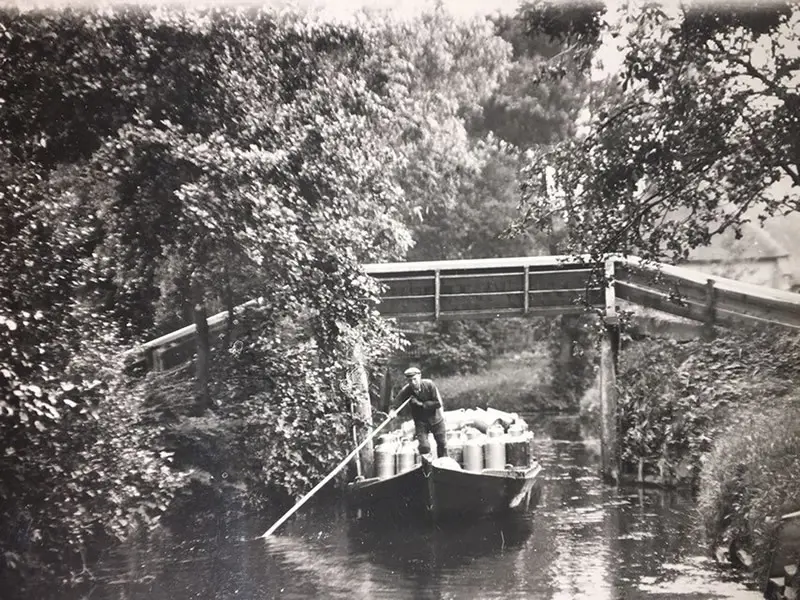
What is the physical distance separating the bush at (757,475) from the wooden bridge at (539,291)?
402 mm

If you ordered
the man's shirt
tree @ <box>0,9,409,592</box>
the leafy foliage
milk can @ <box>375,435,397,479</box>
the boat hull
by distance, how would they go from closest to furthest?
tree @ <box>0,9,409,592</box> < the leafy foliage < the man's shirt < the boat hull < milk can @ <box>375,435,397,479</box>

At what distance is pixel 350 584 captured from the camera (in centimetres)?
247

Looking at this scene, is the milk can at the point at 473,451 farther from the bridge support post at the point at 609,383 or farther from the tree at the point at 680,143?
the tree at the point at 680,143

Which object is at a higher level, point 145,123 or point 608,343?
point 145,123

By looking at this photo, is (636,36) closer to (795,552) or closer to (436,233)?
(436,233)

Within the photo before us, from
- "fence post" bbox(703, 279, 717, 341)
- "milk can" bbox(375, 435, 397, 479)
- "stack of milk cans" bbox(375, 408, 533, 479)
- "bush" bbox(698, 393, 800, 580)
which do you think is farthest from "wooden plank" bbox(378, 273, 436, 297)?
"bush" bbox(698, 393, 800, 580)

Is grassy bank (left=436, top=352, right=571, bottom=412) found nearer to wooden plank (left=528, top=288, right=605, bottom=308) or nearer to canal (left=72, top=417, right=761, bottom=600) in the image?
canal (left=72, top=417, right=761, bottom=600)

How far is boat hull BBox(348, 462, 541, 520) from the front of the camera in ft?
8.95

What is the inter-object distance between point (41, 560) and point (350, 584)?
112cm

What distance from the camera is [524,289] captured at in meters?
2.65

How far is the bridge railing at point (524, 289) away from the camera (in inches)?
101

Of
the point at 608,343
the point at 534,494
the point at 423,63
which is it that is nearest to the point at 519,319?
the point at 608,343

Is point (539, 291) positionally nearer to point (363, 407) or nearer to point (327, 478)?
point (363, 407)

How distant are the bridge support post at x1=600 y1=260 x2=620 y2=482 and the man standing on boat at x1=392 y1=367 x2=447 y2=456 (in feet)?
2.16
